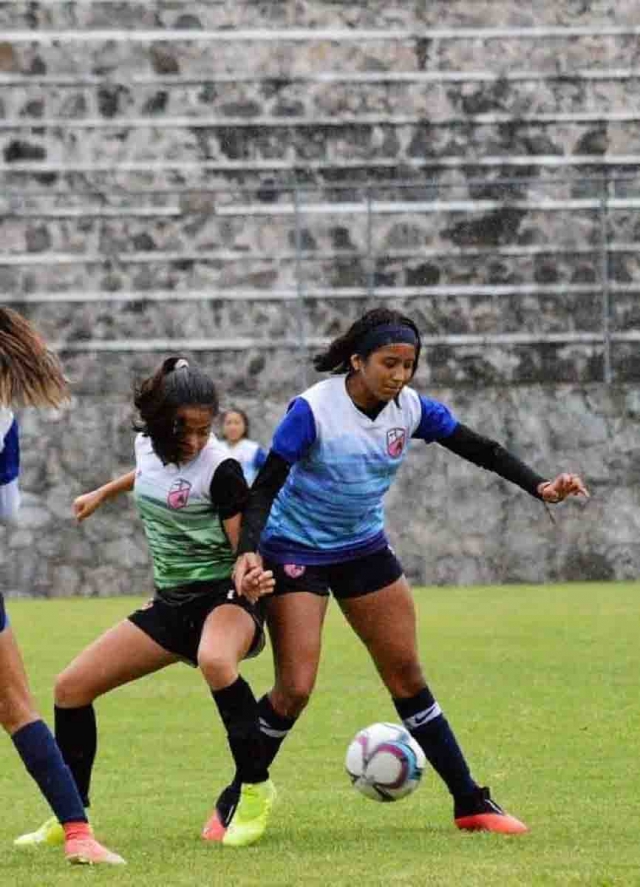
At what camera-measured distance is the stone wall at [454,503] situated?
23594 millimetres

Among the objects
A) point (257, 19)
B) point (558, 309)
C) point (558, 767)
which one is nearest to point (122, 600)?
point (558, 309)

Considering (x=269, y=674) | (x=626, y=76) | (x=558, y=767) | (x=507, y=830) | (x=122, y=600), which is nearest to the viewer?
(x=507, y=830)

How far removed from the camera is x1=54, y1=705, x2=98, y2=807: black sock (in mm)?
8117

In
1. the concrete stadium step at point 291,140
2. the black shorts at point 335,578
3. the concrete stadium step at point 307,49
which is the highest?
the concrete stadium step at point 307,49

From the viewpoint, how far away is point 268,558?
8.23m

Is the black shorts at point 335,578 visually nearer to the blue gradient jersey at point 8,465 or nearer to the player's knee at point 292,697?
the player's knee at point 292,697

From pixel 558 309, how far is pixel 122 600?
5767 millimetres

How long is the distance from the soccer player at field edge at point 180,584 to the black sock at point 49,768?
715mm

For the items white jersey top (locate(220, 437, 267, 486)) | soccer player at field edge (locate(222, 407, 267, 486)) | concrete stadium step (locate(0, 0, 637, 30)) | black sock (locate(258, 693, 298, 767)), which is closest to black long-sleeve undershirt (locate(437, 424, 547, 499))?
black sock (locate(258, 693, 298, 767))

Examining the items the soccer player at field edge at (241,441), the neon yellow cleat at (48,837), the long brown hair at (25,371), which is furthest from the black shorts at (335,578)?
the soccer player at field edge at (241,441)

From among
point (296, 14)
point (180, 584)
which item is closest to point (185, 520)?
point (180, 584)

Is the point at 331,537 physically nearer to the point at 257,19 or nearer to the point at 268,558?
the point at 268,558

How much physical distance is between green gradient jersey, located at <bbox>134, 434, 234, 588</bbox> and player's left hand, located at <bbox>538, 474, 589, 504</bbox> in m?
1.11

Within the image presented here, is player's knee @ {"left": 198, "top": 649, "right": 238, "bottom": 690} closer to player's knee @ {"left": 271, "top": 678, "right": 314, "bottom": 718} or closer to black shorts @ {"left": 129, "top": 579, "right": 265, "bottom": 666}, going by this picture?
black shorts @ {"left": 129, "top": 579, "right": 265, "bottom": 666}
